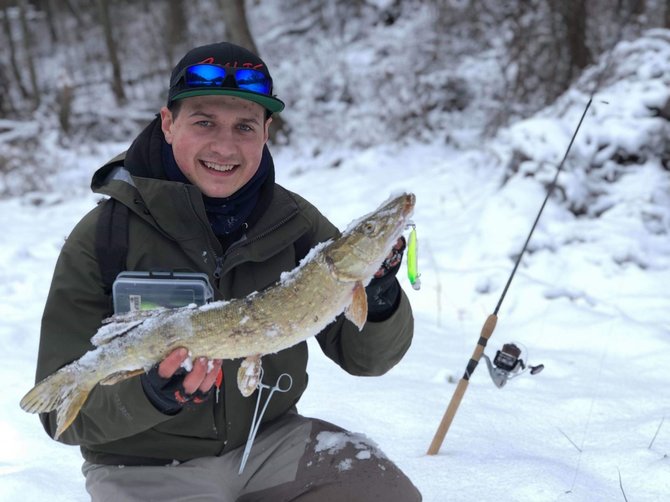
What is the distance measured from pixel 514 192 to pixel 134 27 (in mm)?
16426

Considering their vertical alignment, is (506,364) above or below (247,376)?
below

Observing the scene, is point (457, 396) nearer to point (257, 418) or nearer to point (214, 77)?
point (257, 418)

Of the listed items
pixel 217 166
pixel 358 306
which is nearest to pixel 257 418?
pixel 358 306

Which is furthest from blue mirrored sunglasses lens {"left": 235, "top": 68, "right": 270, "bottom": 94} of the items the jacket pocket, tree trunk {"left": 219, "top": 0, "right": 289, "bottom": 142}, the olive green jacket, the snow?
tree trunk {"left": 219, "top": 0, "right": 289, "bottom": 142}

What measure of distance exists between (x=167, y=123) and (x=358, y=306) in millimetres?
978

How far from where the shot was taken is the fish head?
193cm

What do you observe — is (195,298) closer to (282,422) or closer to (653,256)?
(282,422)

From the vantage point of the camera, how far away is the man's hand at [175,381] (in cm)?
192

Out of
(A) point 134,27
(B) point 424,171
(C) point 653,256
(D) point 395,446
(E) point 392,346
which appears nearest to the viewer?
(E) point 392,346

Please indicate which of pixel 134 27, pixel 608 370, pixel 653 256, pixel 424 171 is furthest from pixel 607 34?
pixel 134 27

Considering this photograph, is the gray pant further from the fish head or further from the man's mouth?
the man's mouth

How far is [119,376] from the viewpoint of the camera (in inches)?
77.4

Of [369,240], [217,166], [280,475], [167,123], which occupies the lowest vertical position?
[280,475]

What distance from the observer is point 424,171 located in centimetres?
889
